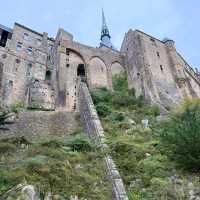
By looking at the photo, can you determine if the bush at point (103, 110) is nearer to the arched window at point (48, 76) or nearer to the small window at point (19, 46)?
the arched window at point (48, 76)

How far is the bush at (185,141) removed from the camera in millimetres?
11328

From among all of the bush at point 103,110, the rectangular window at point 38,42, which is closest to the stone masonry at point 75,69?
the rectangular window at point 38,42

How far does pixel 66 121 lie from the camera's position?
19.9m

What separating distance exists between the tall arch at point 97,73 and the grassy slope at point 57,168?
59.5ft

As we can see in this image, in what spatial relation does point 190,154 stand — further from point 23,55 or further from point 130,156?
point 23,55

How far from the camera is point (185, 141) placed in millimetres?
11547

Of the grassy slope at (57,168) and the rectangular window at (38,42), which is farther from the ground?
the rectangular window at (38,42)

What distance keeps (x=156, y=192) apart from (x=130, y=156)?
321cm

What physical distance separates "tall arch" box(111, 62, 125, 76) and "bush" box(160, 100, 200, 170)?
71.4 ft

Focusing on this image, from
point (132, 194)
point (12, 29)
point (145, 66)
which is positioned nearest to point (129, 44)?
point (145, 66)

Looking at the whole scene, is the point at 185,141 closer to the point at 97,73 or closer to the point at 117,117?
the point at 117,117

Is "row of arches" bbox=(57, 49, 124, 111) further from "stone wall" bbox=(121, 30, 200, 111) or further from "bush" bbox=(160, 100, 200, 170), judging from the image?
"bush" bbox=(160, 100, 200, 170)

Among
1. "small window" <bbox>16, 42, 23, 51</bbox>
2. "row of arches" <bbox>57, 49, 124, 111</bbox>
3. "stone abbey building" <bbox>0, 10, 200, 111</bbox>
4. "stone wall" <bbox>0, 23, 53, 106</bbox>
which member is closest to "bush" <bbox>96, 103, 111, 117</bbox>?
"stone abbey building" <bbox>0, 10, 200, 111</bbox>

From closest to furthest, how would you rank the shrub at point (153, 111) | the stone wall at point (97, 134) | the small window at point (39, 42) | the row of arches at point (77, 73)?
the stone wall at point (97, 134), the shrub at point (153, 111), the row of arches at point (77, 73), the small window at point (39, 42)
